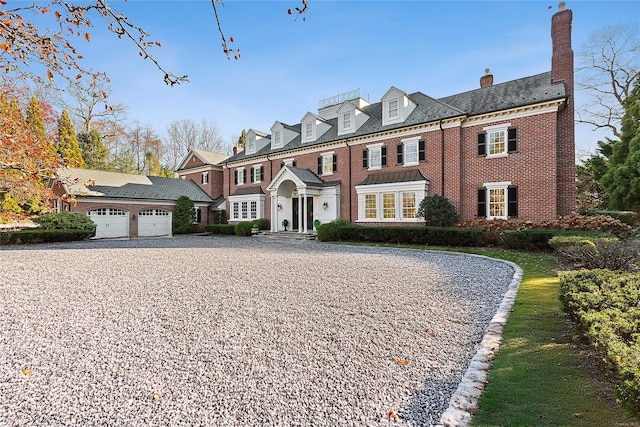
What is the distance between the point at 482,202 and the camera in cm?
1644

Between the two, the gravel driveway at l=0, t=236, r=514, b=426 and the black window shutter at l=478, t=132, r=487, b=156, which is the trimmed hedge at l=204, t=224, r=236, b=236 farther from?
the black window shutter at l=478, t=132, r=487, b=156

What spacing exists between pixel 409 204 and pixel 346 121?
7.68m

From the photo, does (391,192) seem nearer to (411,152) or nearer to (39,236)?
(411,152)

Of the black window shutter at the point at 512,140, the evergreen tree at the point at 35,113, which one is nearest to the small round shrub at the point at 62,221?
the evergreen tree at the point at 35,113

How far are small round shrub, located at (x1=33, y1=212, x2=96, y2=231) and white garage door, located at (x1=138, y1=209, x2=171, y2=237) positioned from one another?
4.70 m

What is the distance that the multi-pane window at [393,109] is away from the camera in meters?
19.7

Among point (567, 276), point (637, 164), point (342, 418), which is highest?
point (637, 164)

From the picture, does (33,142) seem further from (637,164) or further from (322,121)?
(637,164)

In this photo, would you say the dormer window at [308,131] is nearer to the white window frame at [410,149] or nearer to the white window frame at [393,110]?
the white window frame at [393,110]

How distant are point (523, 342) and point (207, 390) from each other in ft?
12.1

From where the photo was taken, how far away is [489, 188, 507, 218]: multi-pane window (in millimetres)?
15771

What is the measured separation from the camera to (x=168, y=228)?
25906 millimetres

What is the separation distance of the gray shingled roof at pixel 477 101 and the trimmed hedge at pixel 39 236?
631 inches

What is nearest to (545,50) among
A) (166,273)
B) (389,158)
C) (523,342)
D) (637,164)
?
(389,158)
